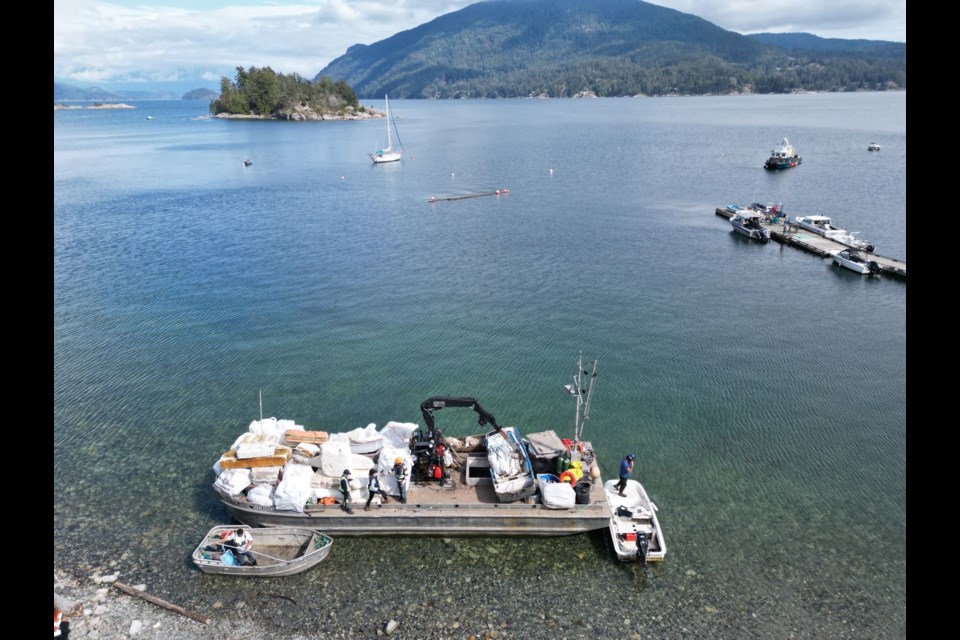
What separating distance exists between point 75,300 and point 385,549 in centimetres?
3753

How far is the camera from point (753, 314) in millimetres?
39562

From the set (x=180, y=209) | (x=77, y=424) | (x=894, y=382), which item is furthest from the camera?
(x=180, y=209)

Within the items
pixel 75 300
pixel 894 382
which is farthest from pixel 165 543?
pixel 894 382

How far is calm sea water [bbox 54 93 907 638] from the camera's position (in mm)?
18281

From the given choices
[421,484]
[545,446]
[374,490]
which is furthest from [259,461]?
[545,446]

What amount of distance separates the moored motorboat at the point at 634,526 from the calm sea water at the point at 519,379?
62 centimetres

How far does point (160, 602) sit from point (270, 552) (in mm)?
3469

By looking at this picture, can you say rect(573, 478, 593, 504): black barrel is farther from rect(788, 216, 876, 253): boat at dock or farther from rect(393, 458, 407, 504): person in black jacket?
rect(788, 216, 876, 253): boat at dock

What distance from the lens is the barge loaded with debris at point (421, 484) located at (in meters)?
19.9

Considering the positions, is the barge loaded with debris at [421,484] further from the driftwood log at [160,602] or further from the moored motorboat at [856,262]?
the moored motorboat at [856,262]

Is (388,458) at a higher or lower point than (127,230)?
lower

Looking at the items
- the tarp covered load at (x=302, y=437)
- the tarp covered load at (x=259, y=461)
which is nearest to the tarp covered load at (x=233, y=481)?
the tarp covered load at (x=259, y=461)
